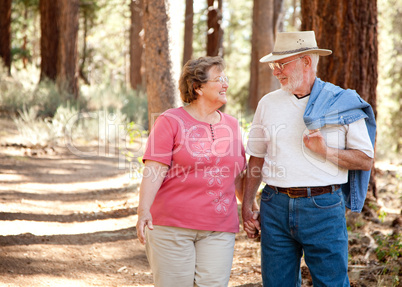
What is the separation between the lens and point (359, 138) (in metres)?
2.70

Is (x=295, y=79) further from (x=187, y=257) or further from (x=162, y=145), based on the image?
(x=187, y=257)

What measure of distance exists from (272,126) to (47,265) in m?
2.85

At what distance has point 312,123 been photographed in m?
2.69

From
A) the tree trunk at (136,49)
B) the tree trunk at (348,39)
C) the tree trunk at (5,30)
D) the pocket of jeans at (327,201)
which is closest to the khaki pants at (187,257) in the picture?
the pocket of jeans at (327,201)

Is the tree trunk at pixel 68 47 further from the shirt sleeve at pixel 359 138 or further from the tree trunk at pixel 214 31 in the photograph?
the shirt sleeve at pixel 359 138

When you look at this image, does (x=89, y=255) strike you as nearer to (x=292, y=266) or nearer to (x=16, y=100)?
(x=292, y=266)

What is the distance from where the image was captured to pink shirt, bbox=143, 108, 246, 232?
2.90 meters

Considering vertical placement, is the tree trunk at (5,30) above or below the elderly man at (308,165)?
above

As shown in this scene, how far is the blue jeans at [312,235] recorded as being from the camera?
2.71 meters

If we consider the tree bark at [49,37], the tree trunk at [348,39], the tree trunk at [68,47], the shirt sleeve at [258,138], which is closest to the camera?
the shirt sleeve at [258,138]

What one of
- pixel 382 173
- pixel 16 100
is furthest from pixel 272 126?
pixel 16 100

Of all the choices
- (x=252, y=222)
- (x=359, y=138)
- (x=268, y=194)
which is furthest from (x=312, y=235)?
(x=359, y=138)

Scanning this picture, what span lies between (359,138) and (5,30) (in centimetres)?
1638

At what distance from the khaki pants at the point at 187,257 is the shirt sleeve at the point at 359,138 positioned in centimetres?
100
